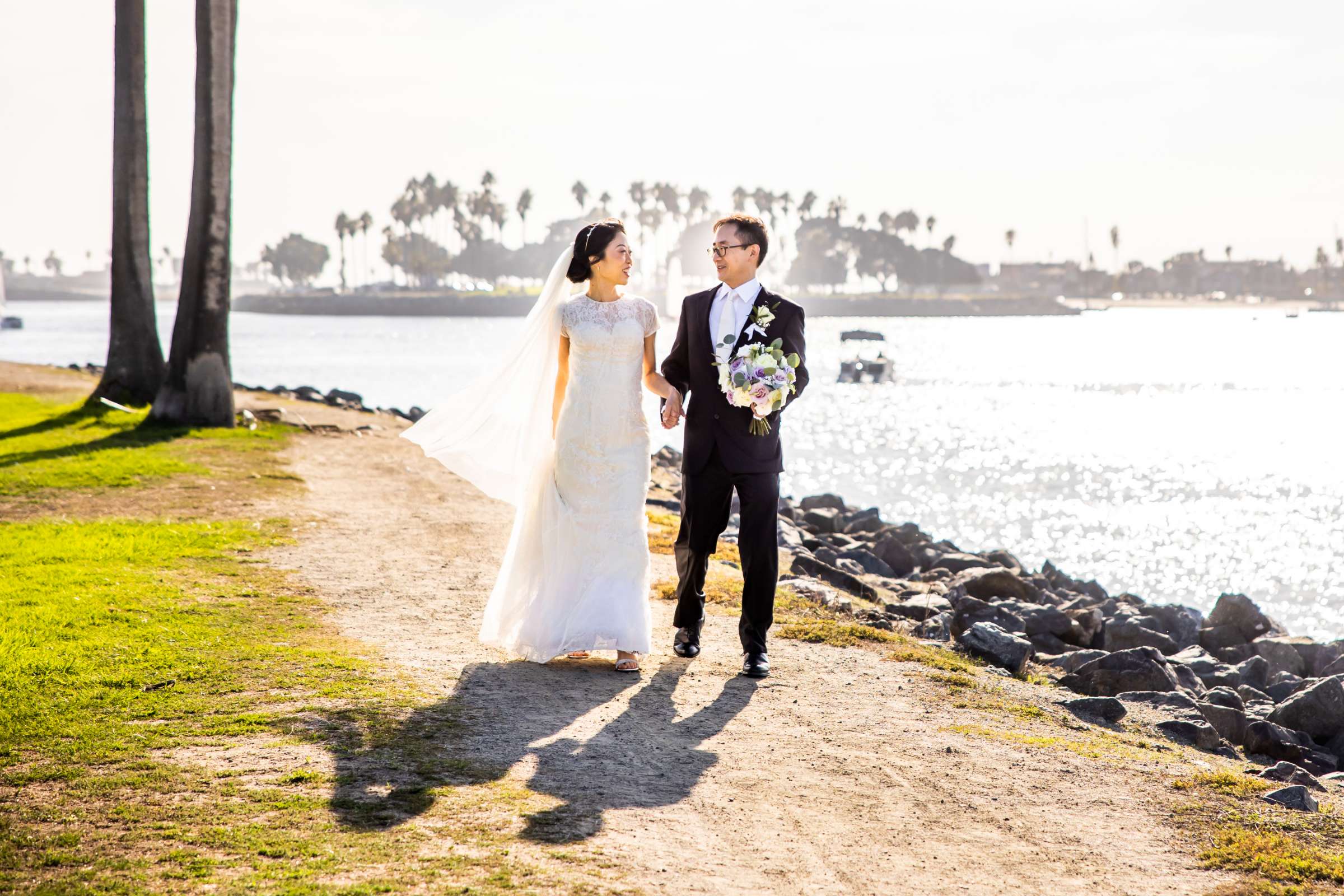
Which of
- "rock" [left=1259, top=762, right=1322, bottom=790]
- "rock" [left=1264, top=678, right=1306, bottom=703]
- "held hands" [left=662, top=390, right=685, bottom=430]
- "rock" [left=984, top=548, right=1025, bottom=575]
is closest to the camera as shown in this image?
"rock" [left=1259, top=762, right=1322, bottom=790]

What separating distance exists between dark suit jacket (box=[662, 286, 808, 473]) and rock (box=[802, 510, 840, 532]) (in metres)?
13.2

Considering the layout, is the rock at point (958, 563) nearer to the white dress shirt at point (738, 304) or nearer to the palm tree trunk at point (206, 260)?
the white dress shirt at point (738, 304)

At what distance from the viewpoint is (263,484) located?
50.3 ft

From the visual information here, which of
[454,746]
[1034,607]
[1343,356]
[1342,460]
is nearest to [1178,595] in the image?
[1034,607]

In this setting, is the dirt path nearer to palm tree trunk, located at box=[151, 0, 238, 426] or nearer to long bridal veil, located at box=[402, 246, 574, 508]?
long bridal veil, located at box=[402, 246, 574, 508]

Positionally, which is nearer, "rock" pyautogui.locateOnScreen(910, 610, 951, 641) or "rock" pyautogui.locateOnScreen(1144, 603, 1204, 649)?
"rock" pyautogui.locateOnScreen(910, 610, 951, 641)

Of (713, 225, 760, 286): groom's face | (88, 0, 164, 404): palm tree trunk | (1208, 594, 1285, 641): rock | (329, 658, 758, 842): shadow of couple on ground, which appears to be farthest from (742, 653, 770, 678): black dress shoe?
(88, 0, 164, 404): palm tree trunk

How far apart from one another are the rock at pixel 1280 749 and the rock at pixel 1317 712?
2.80 ft

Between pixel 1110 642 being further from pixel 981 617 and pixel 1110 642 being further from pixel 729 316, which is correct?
pixel 729 316

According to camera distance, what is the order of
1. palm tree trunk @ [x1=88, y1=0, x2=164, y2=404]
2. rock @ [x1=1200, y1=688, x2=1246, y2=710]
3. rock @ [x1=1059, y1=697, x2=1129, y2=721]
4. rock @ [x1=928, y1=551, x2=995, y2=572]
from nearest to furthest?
1. rock @ [x1=1059, y1=697, x2=1129, y2=721]
2. rock @ [x1=1200, y1=688, x2=1246, y2=710]
3. rock @ [x1=928, y1=551, x2=995, y2=572]
4. palm tree trunk @ [x1=88, y1=0, x2=164, y2=404]

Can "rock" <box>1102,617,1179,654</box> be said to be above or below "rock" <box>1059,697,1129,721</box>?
below

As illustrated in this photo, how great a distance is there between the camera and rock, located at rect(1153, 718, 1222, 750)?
7707mm

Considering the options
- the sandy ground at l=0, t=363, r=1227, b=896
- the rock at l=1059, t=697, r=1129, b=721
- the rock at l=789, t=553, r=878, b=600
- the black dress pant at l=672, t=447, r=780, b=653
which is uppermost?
the black dress pant at l=672, t=447, r=780, b=653

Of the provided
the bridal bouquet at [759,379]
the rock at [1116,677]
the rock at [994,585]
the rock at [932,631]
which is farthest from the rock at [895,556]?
the bridal bouquet at [759,379]
